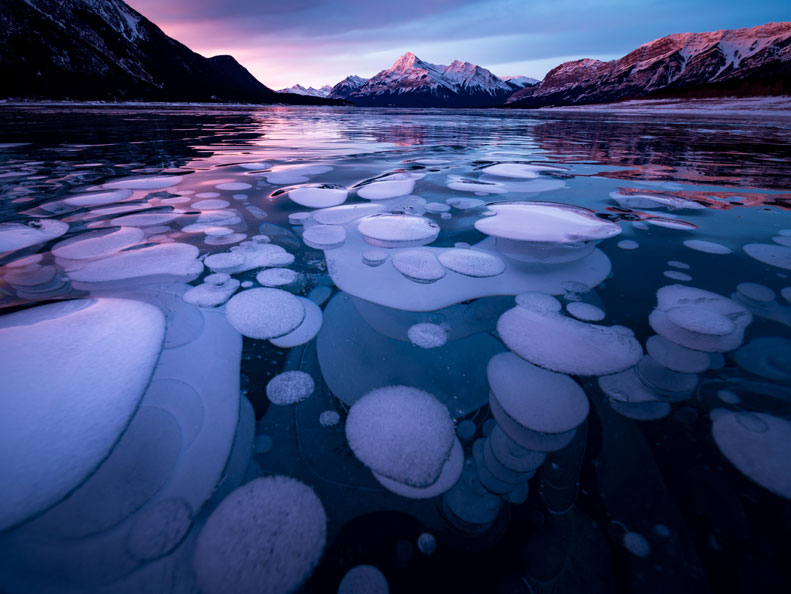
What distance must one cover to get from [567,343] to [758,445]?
0.49 meters

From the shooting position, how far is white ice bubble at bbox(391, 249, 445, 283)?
1539 mm

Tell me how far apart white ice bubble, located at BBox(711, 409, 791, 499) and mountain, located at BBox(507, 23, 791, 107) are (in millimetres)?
88629

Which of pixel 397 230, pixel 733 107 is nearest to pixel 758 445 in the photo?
pixel 397 230

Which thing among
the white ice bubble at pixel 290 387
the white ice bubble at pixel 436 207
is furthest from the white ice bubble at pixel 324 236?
the white ice bubble at pixel 290 387

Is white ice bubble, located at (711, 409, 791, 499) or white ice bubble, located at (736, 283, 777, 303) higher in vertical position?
white ice bubble, located at (736, 283, 777, 303)

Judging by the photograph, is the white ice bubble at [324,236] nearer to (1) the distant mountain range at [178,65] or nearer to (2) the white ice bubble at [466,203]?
(2) the white ice bubble at [466,203]

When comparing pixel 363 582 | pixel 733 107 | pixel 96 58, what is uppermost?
pixel 96 58

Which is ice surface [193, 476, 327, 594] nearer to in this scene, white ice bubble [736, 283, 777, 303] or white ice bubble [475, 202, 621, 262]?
white ice bubble [475, 202, 621, 262]

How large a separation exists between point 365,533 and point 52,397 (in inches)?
34.9

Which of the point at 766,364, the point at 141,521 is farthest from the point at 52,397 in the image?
the point at 766,364

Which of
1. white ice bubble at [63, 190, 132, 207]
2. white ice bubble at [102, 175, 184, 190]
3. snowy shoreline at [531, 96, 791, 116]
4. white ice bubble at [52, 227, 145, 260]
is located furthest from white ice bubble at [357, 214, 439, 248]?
snowy shoreline at [531, 96, 791, 116]

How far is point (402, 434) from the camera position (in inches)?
32.8

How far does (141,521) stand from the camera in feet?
2.14

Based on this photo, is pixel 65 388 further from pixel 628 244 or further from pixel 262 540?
pixel 628 244
